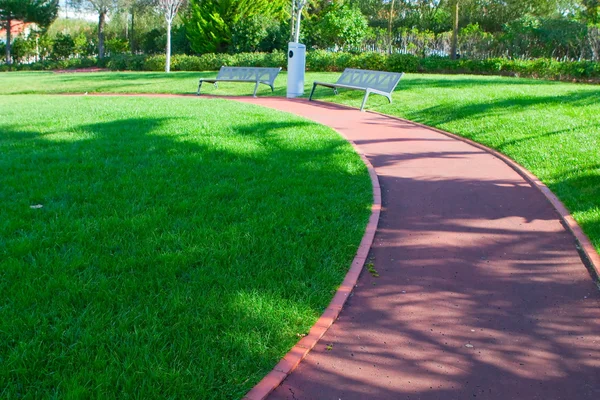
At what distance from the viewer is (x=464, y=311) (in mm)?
3904

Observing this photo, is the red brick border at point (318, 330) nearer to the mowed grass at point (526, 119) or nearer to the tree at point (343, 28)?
the mowed grass at point (526, 119)

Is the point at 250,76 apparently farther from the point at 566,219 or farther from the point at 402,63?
the point at 566,219

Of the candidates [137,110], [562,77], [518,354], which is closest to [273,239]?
[518,354]

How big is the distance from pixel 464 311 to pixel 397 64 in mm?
22690

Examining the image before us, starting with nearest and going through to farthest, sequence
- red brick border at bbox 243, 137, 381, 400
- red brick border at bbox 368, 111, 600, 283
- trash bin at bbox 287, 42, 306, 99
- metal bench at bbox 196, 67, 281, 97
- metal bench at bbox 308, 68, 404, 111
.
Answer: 1. red brick border at bbox 243, 137, 381, 400
2. red brick border at bbox 368, 111, 600, 283
3. metal bench at bbox 308, 68, 404, 111
4. trash bin at bbox 287, 42, 306, 99
5. metal bench at bbox 196, 67, 281, 97

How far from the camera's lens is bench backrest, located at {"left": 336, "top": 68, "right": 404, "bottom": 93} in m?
13.7

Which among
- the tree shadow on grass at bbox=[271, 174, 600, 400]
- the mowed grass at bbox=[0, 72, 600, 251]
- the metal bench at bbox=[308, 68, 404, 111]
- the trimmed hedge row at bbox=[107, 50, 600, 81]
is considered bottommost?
the tree shadow on grass at bbox=[271, 174, 600, 400]

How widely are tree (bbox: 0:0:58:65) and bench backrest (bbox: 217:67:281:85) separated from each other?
36944mm

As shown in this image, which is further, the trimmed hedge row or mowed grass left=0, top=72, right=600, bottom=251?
the trimmed hedge row

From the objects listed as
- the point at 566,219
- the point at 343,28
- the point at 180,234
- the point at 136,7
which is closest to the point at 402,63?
the point at 343,28

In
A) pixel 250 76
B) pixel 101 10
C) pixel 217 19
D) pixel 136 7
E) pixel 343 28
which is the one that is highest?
pixel 136 7

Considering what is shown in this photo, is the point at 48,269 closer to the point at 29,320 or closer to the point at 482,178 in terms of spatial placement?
the point at 29,320

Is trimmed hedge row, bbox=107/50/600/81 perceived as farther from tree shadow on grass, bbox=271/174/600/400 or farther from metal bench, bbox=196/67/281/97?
tree shadow on grass, bbox=271/174/600/400

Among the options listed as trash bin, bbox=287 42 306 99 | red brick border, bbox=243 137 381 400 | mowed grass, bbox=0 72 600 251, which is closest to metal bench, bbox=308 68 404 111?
mowed grass, bbox=0 72 600 251
